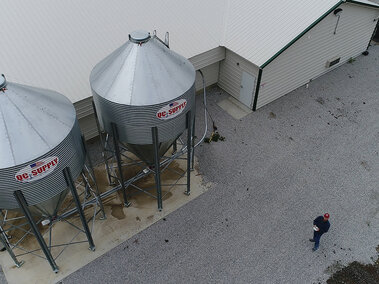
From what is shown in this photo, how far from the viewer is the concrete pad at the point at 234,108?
→ 1894 cm

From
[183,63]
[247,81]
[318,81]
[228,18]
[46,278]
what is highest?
[183,63]

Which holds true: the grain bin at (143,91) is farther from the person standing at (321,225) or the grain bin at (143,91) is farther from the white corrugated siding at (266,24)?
the white corrugated siding at (266,24)

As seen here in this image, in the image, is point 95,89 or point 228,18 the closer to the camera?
point 95,89

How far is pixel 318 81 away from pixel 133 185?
539 inches

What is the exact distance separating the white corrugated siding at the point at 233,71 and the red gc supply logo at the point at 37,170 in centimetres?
1169

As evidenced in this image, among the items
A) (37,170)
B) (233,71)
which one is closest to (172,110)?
(37,170)

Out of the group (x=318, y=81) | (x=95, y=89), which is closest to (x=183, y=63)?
(x=95, y=89)

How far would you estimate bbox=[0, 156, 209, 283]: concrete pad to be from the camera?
12.5 meters

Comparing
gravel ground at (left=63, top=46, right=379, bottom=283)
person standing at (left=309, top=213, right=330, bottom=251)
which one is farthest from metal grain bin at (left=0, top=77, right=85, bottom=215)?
person standing at (left=309, top=213, right=330, bottom=251)

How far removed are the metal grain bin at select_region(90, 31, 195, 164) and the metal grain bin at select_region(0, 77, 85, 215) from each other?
144 cm

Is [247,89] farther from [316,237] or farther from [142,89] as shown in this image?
[142,89]

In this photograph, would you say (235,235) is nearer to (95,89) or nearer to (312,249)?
(312,249)

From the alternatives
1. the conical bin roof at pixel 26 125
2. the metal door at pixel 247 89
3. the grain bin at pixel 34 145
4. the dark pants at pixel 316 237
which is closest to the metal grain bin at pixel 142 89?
the grain bin at pixel 34 145

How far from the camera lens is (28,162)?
891 centimetres
